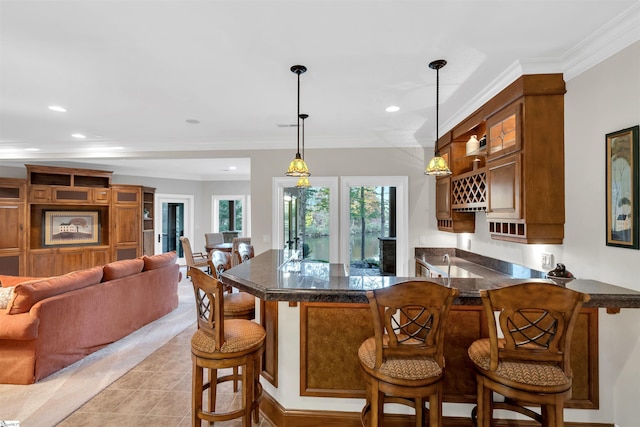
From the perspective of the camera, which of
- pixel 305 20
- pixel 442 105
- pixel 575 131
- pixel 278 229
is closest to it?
pixel 305 20

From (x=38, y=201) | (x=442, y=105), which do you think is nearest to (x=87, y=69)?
(x=442, y=105)

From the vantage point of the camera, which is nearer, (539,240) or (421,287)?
(421,287)

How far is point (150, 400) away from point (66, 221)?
5554 millimetres

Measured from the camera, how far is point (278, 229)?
465 cm

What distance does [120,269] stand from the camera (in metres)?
3.70

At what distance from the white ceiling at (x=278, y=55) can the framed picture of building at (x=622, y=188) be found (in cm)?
59

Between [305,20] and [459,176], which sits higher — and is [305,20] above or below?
above

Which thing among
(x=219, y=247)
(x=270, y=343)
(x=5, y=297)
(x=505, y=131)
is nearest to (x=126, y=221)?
(x=219, y=247)

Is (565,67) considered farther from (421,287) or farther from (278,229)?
(278,229)

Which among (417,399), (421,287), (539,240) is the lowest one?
(417,399)

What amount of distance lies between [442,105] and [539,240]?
1.65 metres

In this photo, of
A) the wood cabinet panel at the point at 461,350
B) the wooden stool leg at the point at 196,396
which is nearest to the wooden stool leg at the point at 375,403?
the wood cabinet panel at the point at 461,350

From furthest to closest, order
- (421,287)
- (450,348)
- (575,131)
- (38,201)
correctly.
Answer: (38,201) → (575,131) → (450,348) → (421,287)

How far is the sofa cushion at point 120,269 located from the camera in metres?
3.57
